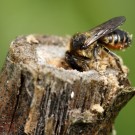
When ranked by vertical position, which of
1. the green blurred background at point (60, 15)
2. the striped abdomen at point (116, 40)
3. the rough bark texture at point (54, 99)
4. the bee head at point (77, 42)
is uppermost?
the green blurred background at point (60, 15)

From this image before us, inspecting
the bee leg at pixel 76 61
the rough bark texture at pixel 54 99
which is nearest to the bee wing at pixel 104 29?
the bee leg at pixel 76 61

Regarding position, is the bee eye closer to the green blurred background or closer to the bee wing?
the bee wing

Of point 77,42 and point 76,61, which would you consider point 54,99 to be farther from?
point 77,42

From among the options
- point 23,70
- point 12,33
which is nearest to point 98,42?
point 23,70

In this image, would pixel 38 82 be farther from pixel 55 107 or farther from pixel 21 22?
pixel 21 22

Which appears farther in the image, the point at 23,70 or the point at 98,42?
the point at 98,42

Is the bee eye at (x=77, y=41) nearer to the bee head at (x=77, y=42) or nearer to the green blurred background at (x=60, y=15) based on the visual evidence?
the bee head at (x=77, y=42)

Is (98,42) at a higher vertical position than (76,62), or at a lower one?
higher
